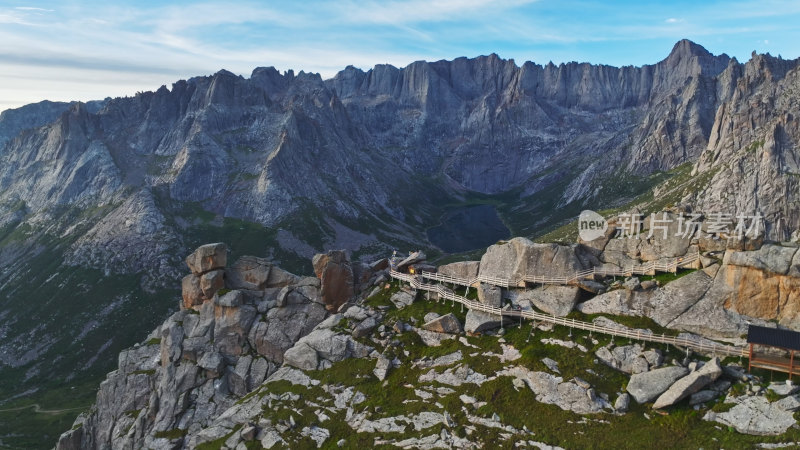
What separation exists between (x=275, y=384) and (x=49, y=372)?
479 ft

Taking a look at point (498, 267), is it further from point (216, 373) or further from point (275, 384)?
point (216, 373)

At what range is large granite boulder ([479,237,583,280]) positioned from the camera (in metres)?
61.1

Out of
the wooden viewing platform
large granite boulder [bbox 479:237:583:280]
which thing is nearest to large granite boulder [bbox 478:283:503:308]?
large granite boulder [bbox 479:237:583:280]

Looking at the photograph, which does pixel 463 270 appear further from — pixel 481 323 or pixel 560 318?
pixel 560 318

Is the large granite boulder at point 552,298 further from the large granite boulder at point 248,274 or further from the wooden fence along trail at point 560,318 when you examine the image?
the large granite boulder at point 248,274

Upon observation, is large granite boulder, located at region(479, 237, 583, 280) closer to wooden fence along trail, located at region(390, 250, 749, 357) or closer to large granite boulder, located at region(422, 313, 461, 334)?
wooden fence along trail, located at region(390, 250, 749, 357)

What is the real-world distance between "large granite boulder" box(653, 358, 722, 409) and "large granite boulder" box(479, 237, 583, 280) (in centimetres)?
1850

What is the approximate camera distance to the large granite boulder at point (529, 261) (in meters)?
61.1

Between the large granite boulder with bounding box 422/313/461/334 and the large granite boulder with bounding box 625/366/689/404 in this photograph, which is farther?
the large granite boulder with bounding box 422/313/461/334

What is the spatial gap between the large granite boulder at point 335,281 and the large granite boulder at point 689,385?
44.4 m

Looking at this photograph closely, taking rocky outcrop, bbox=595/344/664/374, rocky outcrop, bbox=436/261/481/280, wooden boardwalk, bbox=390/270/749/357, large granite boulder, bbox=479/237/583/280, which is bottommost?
rocky outcrop, bbox=595/344/664/374

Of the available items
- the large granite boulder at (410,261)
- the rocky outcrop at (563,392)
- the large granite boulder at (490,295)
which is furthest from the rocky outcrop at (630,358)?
the large granite boulder at (410,261)

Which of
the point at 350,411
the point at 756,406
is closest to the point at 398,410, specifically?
the point at 350,411

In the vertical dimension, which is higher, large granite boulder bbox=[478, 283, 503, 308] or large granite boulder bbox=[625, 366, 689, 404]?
large granite boulder bbox=[478, 283, 503, 308]
